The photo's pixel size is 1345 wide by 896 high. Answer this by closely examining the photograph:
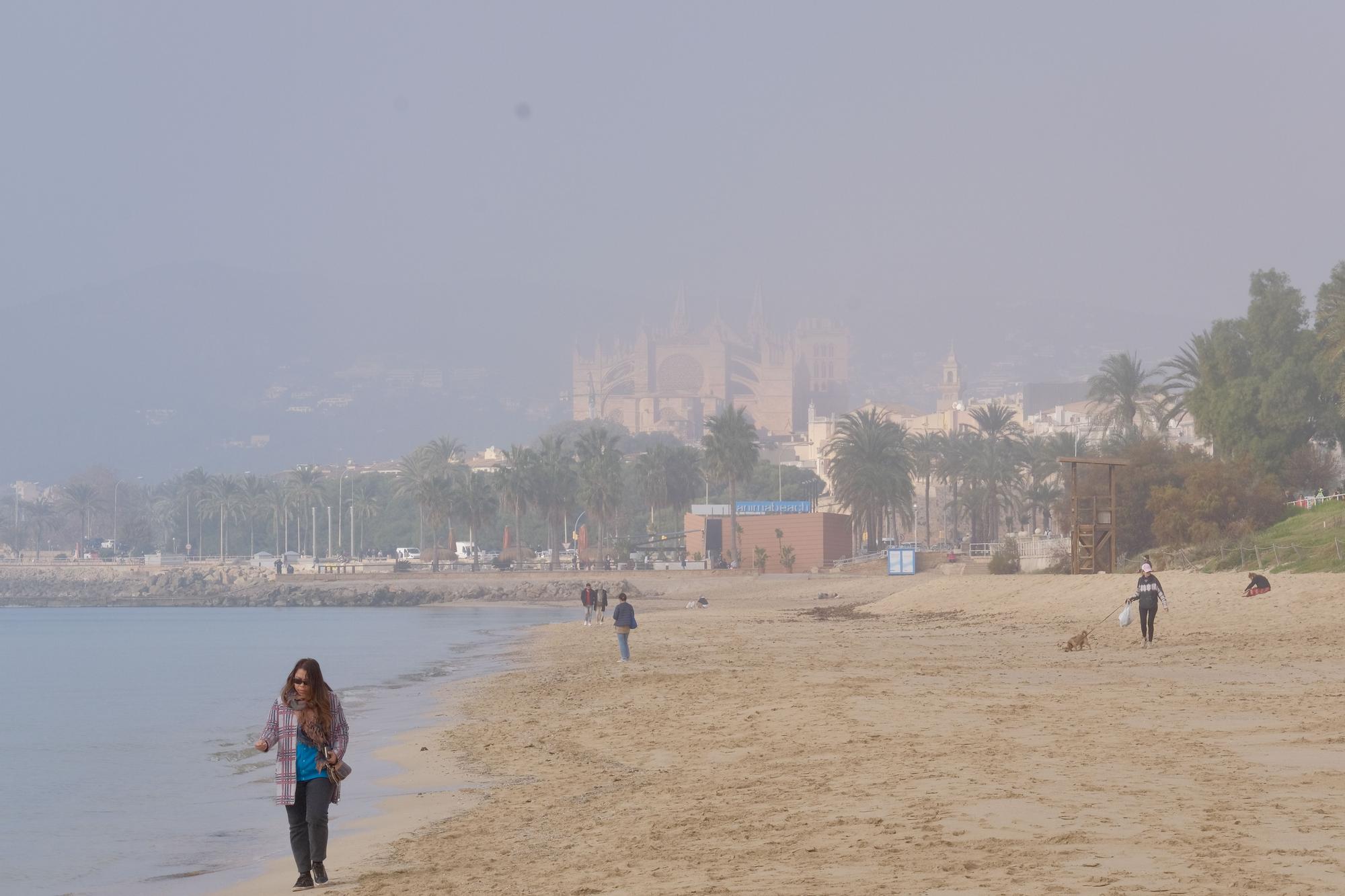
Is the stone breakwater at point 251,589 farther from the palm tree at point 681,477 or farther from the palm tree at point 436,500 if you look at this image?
the palm tree at point 681,477

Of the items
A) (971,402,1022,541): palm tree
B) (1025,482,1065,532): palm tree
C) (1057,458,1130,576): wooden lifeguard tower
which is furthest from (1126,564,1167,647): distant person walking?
(971,402,1022,541): palm tree

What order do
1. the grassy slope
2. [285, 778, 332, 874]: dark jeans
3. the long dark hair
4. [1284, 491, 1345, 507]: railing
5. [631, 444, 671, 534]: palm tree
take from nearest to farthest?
1. the long dark hair
2. [285, 778, 332, 874]: dark jeans
3. the grassy slope
4. [1284, 491, 1345, 507]: railing
5. [631, 444, 671, 534]: palm tree

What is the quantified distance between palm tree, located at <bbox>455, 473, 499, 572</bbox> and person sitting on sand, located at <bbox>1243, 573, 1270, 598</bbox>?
11244 cm

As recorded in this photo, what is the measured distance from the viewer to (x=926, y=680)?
Answer: 22141 mm

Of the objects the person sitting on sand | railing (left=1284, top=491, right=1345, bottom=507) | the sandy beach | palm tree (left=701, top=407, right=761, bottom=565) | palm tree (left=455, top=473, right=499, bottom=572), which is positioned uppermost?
palm tree (left=701, top=407, right=761, bottom=565)

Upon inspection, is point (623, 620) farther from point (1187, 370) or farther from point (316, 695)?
point (1187, 370)

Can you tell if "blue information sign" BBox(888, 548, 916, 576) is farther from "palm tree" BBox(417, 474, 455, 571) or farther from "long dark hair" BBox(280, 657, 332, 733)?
"long dark hair" BBox(280, 657, 332, 733)

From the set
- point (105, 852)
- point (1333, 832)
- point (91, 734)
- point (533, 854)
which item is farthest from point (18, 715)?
point (1333, 832)

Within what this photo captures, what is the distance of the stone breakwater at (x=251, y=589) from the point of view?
11738 cm

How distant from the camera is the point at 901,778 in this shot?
13.1 m

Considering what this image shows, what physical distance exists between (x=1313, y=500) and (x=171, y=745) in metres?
51.3

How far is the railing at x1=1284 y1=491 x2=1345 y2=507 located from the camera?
60.9m

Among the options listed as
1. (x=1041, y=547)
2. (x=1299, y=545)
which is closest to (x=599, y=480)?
(x=1041, y=547)

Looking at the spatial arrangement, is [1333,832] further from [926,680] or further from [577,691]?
[577,691]
